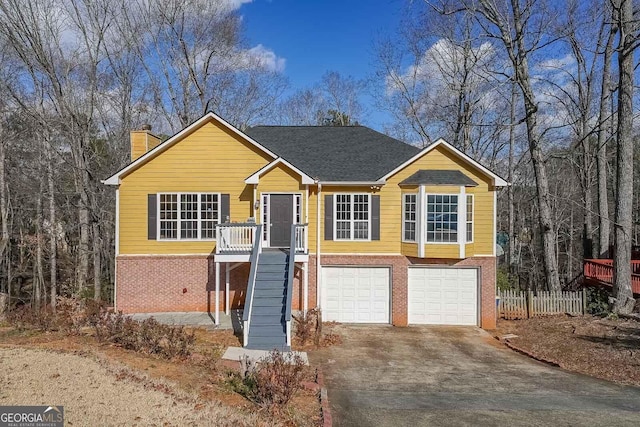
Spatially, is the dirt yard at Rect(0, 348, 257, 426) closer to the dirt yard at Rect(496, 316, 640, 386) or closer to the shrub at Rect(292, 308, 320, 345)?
the shrub at Rect(292, 308, 320, 345)

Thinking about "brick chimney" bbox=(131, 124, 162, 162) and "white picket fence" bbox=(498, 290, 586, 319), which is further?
"brick chimney" bbox=(131, 124, 162, 162)

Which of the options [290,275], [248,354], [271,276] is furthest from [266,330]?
[271,276]

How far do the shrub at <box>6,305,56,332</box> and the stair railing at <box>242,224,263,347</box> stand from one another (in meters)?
5.33

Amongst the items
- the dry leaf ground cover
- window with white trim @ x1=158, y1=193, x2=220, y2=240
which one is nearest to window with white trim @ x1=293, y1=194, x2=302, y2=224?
window with white trim @ x1=158, y1=193, x2=220, y2=240

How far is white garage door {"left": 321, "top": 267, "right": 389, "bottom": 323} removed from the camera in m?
16.0

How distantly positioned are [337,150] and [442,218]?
545 cm

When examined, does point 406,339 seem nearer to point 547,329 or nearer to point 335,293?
point 335,293

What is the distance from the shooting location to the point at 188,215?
1590 cm

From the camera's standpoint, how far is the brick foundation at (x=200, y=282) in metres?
15.5

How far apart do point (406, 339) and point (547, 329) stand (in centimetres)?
514

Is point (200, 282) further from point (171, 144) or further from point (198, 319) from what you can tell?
point (171, 144)

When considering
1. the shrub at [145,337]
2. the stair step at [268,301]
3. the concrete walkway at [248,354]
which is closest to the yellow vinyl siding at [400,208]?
the stair step at [268,301]

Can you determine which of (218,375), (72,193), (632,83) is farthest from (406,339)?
(72,193)

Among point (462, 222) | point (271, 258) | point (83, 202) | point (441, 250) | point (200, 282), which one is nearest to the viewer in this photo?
point (271, 258)
